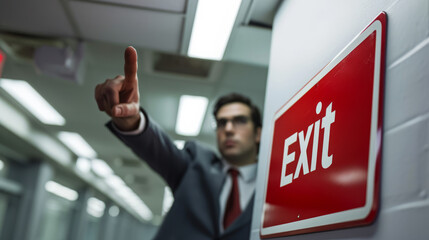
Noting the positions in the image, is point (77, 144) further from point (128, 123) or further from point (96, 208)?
point (96, 208)

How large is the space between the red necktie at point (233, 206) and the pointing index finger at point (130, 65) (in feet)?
2.37

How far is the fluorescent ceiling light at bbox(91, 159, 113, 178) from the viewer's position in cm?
705

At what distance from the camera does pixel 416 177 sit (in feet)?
2.07

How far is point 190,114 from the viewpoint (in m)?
4.46

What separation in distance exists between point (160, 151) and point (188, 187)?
0.20 meters

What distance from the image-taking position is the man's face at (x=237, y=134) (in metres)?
1.89

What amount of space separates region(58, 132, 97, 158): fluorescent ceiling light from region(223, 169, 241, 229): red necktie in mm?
4307

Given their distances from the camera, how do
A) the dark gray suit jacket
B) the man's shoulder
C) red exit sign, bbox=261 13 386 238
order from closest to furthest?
1. red exit sign, bbox=261 13 386 238
2. the dark gray suit jacket
3. the man's shoulder

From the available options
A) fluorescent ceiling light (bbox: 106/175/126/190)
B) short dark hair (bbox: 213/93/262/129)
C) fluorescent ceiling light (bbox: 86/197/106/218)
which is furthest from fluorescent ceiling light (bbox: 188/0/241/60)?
fluorescent ceiling light (bbox: 86/197/106/218)

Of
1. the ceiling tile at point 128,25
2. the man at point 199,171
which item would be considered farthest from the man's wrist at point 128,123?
the ceiling tile at point 128,25

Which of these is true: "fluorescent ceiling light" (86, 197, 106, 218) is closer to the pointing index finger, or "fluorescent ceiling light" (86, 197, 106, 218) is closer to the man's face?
the man's face

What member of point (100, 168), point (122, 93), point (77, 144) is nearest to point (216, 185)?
point (122, 93)

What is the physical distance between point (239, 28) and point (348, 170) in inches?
59.7

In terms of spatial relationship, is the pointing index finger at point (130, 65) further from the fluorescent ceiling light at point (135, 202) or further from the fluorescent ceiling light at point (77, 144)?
the fluorescent ceiling light at point (135, 202)
